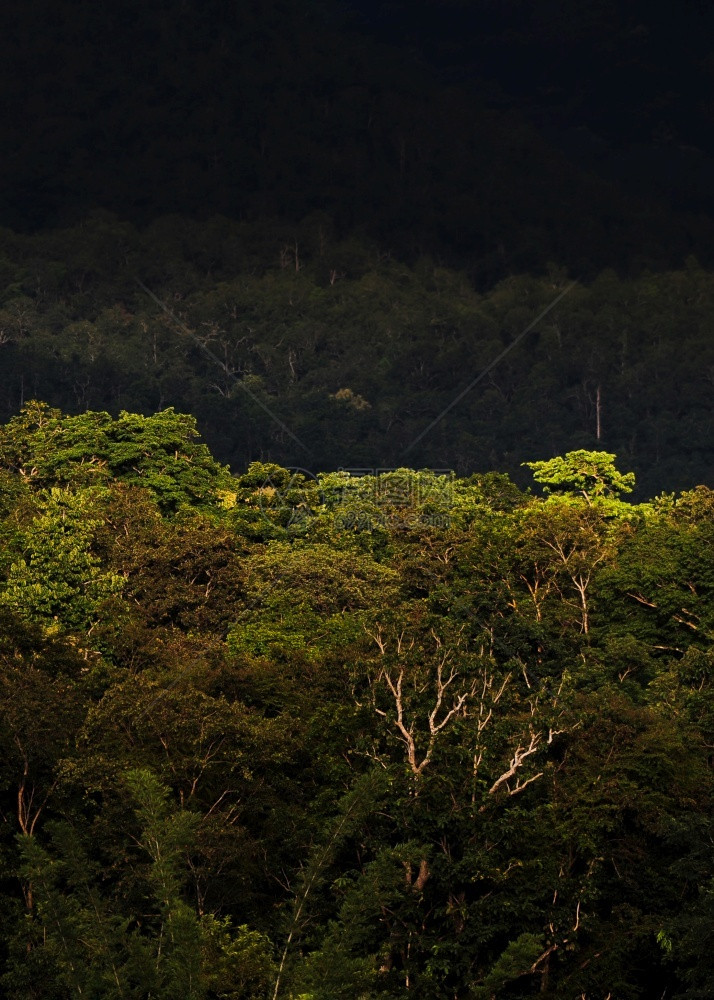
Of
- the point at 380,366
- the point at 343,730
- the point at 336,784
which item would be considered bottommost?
the point at 380,366

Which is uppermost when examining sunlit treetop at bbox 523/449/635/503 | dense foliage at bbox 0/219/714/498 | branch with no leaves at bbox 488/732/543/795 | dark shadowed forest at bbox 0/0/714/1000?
branch with no leaves at bbox 488/732/543/795

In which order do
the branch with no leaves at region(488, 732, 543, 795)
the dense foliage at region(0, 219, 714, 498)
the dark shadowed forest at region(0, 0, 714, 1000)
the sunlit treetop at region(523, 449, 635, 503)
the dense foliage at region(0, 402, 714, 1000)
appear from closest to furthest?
→ the dense foliage at region(0, 402, 714, 1000), the dark shadowed forest at region(0, 0, 714, 1000), the branch with no leaves at region(488, 732, 543, 795), the sunlit treetop at region(523, 449, 635, 503), the dense foliage at region(0, 219, 714, 498)

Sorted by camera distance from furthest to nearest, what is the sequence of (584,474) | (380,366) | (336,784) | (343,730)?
A: 1. (380,366)
2. (584,474)
3. (343,730)
4. (336,784)

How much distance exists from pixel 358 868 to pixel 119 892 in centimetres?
576

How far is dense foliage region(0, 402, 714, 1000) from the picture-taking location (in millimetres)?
26797

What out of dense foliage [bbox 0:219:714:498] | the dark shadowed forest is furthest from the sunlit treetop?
dense foliage [bbox 0:219:714:498]

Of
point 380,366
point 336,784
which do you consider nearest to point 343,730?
point 336,784

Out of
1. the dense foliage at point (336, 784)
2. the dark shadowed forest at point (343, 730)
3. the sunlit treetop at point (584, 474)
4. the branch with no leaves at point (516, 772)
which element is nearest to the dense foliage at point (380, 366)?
the sunlit treetop at point (584, 474)

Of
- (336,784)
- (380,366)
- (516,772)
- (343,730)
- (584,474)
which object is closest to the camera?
(516,772)

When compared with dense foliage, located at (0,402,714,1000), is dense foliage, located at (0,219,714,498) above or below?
below

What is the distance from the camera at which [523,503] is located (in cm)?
7019

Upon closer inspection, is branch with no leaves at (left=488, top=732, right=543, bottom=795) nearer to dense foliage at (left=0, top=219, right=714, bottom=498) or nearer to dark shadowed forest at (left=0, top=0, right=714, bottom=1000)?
dark shadowed forest at (left=0, top=0, right=714, bottom=1000)

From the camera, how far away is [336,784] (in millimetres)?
36438

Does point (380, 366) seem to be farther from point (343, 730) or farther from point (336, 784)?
point (336, 784)
